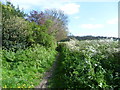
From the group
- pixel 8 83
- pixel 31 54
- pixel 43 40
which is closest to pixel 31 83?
pixel 8 83

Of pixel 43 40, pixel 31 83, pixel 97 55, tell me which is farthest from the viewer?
pixel 43 40

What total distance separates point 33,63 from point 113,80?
4.11 meters

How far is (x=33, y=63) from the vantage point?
711cm

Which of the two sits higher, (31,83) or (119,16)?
(119,16)

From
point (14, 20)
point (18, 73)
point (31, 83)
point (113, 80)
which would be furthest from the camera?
point (14, 20)

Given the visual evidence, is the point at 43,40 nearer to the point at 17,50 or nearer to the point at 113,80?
the point at 17,50

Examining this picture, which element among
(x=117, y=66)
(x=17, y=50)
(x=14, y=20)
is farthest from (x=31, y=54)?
(x=117, y=66)

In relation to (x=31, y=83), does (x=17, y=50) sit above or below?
above

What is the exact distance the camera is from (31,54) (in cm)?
830

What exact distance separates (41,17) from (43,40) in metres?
6.95

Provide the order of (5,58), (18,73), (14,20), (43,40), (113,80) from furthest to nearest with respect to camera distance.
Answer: (43,40) < (14,20) < (5,58) < (18,73) < (113,80)

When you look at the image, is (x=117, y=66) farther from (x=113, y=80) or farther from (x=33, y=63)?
(x=33, y=63)

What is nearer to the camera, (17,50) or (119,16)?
(119,16)

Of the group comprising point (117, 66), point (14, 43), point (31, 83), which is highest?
point (14, 43)
